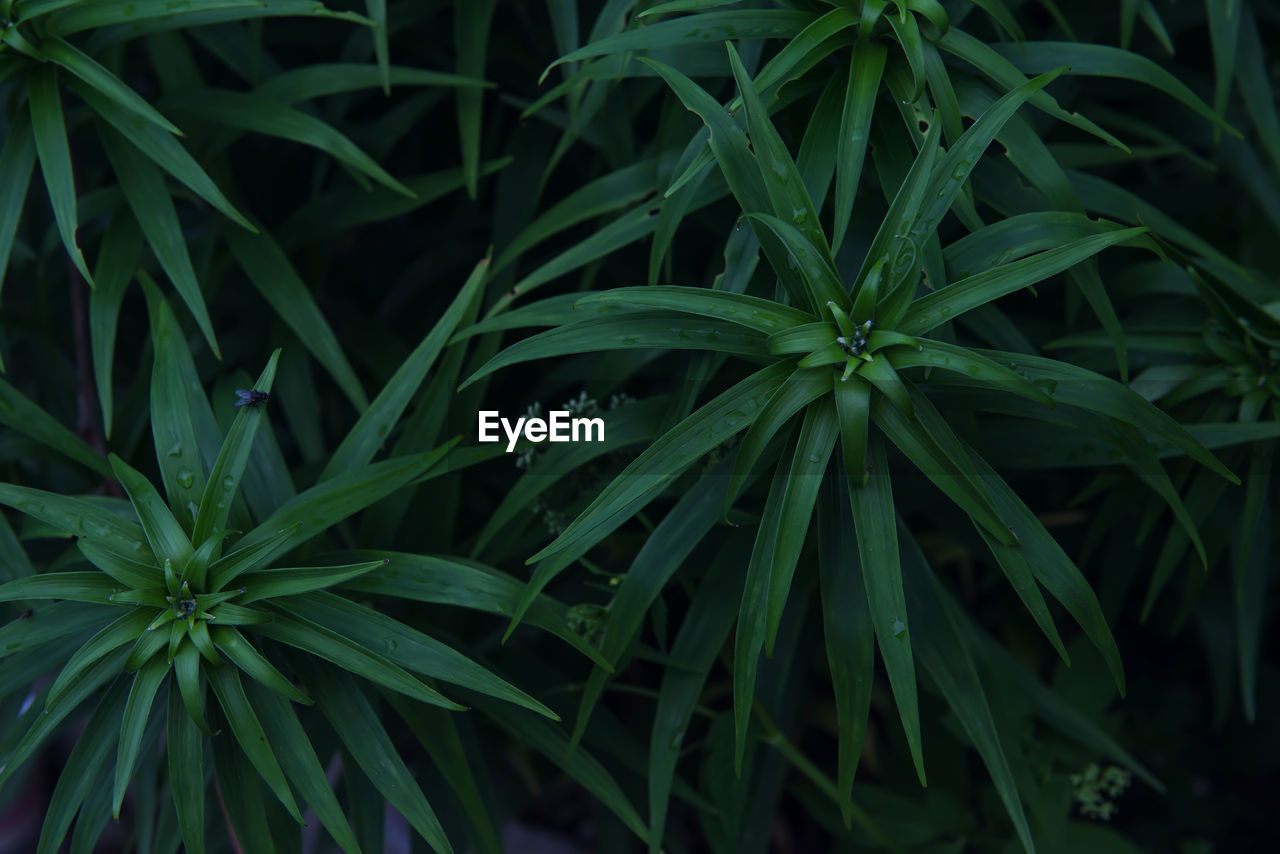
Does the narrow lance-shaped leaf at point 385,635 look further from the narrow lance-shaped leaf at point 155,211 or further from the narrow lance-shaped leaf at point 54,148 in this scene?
the narrow lance-shaped leaf at point 54,148

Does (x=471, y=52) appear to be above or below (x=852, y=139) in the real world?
above

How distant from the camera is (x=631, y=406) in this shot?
123cm

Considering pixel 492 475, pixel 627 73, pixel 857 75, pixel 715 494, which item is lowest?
pixel 715 494

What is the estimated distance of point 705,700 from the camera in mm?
1953

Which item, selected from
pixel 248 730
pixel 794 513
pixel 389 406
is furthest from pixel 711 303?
pixel 248 730

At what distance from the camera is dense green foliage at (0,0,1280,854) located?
97cm

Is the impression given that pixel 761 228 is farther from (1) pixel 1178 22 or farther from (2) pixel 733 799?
(1) pixel 1178 22

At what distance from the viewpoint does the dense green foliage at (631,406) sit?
3.20 ft

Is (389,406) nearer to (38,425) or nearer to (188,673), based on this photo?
(188,673)

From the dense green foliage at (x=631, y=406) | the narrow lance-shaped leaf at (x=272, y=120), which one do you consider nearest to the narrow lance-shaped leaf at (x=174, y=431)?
the dense green foliage at (x=631, y=406)

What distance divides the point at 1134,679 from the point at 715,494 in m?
1.48

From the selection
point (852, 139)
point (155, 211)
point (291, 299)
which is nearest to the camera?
point (852, 139)

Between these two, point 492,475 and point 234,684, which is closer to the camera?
point 234,684

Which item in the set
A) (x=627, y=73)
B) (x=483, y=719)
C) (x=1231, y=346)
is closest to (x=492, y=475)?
(x=483, y=719)
